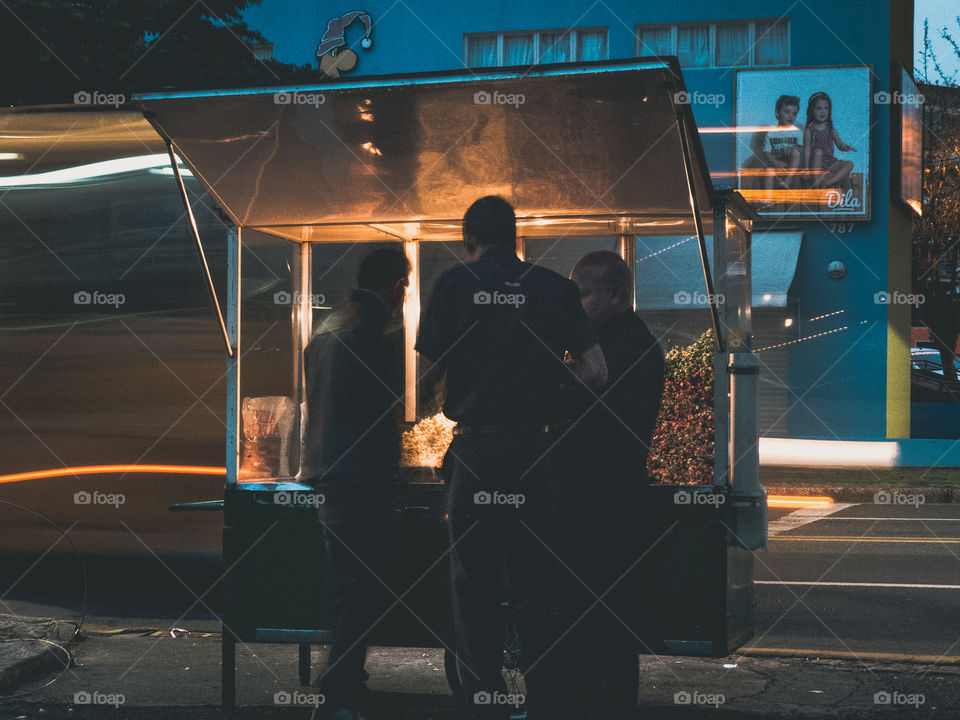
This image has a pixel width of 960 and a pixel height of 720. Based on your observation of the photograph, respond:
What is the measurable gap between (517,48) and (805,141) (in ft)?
17.9

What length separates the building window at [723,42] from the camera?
20.1 metres

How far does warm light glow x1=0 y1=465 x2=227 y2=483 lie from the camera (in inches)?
301

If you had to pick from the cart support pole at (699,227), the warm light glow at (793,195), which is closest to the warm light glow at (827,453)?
the warm light glow at (793,195)

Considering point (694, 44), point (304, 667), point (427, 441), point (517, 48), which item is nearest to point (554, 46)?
point (517, 48)

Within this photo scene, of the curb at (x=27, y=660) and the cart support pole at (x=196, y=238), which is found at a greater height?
the cart support pole at (x=196, y=238)

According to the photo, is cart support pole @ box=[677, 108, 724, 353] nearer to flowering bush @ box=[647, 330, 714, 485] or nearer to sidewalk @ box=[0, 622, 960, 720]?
flowering bush @ box=[647, 330, 714, 485]

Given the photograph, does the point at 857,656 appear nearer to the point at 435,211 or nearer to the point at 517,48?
the point at 435,211

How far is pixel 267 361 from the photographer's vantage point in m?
6.53

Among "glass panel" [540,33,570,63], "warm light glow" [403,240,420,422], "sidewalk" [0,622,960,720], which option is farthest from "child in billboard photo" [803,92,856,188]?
"sidewalk" [0,622,960,720]

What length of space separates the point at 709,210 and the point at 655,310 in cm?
102

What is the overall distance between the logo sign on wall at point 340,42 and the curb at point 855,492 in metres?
10.9

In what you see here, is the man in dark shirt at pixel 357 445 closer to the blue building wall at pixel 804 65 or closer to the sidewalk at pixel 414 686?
the sidewalk at pixel 414 686

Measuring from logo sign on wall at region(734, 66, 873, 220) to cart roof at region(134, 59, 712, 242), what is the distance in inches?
570

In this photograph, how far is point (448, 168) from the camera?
5512mm
